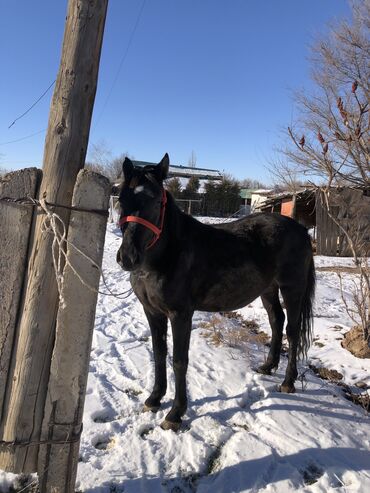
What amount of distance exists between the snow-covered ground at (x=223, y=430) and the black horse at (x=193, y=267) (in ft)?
0.81

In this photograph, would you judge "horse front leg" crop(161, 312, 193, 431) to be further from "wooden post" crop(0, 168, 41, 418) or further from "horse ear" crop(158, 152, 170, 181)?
"wooden post" crop(0, 168, 41, 418)

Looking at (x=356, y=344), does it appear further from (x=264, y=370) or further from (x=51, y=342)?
(x=51, y=342)

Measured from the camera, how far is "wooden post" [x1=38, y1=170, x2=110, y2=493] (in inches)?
74.0

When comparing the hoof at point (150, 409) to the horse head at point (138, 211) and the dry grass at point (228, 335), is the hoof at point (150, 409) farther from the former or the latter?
the dry grass at point (228, 335)

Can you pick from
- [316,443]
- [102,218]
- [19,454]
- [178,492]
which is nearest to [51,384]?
[19,454]

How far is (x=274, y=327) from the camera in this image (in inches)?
168

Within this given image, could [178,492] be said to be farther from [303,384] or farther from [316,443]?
[303,384]

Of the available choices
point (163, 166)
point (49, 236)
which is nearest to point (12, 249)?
point (49, 236)

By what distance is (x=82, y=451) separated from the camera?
2.53 meters

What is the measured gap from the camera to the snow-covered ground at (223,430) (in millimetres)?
2322

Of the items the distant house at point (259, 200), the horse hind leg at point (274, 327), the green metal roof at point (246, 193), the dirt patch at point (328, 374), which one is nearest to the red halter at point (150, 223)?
the horse hind leg at point (274, 327)

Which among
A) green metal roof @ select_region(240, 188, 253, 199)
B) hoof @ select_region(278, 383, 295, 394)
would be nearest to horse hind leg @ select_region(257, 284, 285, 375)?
hoof @ select_region(278, 383, 295, 394)

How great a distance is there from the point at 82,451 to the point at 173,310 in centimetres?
120

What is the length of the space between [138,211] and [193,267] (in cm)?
88
